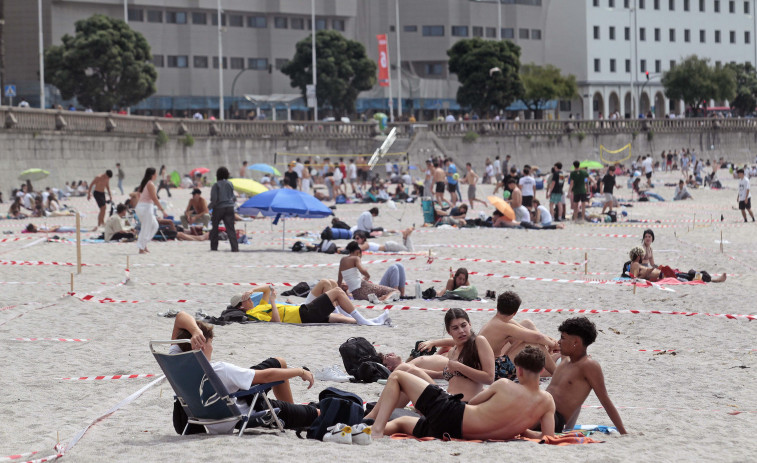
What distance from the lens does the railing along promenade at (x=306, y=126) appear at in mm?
43263

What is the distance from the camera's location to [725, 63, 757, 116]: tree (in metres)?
92.6

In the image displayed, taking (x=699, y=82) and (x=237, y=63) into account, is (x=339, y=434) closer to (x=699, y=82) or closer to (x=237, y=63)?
(x=237, y=63)

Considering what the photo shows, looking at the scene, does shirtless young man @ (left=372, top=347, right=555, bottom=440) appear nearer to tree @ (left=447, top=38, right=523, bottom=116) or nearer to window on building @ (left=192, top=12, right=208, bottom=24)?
tree @ (left=447, top=38, right=523, bottom=116)

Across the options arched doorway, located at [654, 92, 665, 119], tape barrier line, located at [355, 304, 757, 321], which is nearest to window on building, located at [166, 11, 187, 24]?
arched doorway, located at [654, 92, 665, 119]

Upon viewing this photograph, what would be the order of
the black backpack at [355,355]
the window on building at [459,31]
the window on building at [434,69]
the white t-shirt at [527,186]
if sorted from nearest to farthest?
the black backpack at [355,355]
the white t-shirt at [527,186]
the window on building at [459,31]
the window on building at [434,69]

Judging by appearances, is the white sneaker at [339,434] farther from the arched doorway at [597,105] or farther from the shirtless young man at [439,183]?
the arched doorway at [597,105]

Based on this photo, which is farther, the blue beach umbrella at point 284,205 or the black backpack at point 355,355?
the blue beach umbrella at point 284,205

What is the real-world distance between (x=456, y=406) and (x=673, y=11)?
9289 centimetres

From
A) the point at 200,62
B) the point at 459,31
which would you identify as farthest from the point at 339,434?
the point at 459,31

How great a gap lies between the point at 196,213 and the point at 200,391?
1754 centimetres

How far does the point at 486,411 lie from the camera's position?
7.93 meters

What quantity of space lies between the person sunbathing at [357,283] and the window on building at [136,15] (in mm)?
63375

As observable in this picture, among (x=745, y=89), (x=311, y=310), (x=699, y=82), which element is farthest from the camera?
(x=745, y=89)

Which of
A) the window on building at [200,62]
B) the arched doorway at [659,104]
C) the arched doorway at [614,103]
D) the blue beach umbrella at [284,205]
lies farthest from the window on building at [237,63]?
the blue beach umbrella at [284,205]
